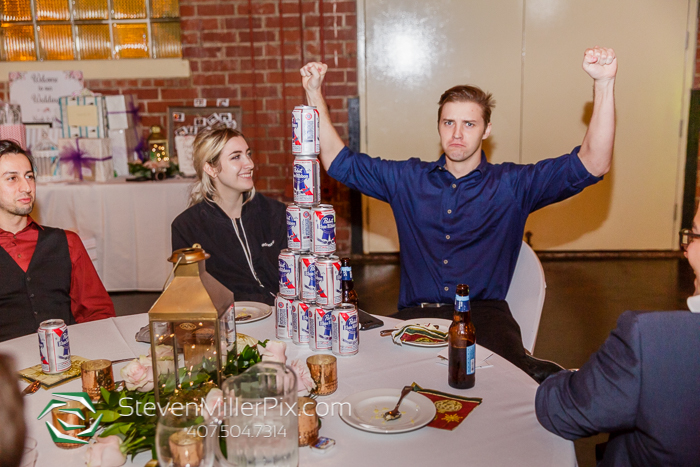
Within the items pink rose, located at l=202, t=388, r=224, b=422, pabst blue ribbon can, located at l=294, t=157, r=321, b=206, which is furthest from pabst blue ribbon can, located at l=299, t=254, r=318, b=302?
pink rose, located at l=202, t=388, r=224, b=422

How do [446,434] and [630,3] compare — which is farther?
[630,3]

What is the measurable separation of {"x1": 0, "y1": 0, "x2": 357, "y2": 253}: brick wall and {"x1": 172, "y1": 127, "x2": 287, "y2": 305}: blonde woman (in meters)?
2.32

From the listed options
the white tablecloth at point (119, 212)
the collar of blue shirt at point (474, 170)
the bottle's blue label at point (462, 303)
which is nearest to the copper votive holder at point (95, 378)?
the bottle's blue label at point (462, 303)

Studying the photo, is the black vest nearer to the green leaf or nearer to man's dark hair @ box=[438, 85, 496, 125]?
the green leaf

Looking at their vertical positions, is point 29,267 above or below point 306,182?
below

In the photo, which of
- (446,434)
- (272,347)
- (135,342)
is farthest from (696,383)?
(135,342)

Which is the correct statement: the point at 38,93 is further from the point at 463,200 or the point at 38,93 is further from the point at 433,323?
the point at 433,323

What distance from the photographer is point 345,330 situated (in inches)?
61.5

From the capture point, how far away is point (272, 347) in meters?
1.38

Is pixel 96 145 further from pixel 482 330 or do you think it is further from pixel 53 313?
pixel 482 330

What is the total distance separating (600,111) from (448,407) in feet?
4.40

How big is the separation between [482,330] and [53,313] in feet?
4.97

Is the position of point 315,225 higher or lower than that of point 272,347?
higher

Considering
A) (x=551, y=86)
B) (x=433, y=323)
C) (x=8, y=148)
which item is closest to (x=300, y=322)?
(x=433, y=323)
